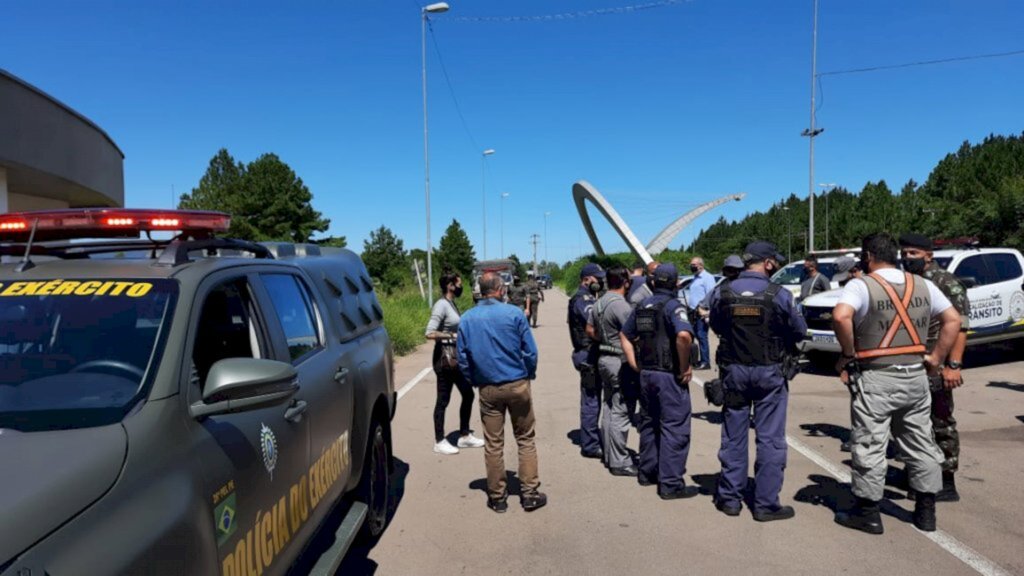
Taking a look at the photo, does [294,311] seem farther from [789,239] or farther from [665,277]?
[789,239]

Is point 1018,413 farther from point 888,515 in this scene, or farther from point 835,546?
point 835,546

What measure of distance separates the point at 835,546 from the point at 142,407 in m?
4.17

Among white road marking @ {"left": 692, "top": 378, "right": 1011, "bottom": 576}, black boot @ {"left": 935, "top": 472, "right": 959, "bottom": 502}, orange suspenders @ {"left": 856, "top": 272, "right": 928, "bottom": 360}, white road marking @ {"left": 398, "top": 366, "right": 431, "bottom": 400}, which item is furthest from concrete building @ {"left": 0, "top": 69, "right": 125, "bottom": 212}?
black boot @ {"left": 935, "top": 472, "right": 959, "bottom": 502}

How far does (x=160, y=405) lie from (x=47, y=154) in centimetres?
1404

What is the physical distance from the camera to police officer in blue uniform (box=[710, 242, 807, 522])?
187 inches

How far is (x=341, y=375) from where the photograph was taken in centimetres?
389

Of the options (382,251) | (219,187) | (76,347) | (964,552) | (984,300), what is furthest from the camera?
(382,251)

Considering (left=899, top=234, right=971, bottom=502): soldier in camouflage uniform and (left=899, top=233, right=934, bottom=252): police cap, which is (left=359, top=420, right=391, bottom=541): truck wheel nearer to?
(left=899, top=234, right=971, bottom=502): soldier in camouflage uniform

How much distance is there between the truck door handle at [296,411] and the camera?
2.92 metres

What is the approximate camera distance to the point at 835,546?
4.26 meters

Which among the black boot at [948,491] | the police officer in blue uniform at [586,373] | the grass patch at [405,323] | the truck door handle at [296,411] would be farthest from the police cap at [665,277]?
the grass patch at [405,323]

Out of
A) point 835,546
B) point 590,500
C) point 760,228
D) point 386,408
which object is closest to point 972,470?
point 835,546

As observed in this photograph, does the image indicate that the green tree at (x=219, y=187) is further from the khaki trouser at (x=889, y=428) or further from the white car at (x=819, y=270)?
the khaki trouser at (x=889, y=428)

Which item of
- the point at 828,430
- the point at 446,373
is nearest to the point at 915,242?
the point at 828,430
